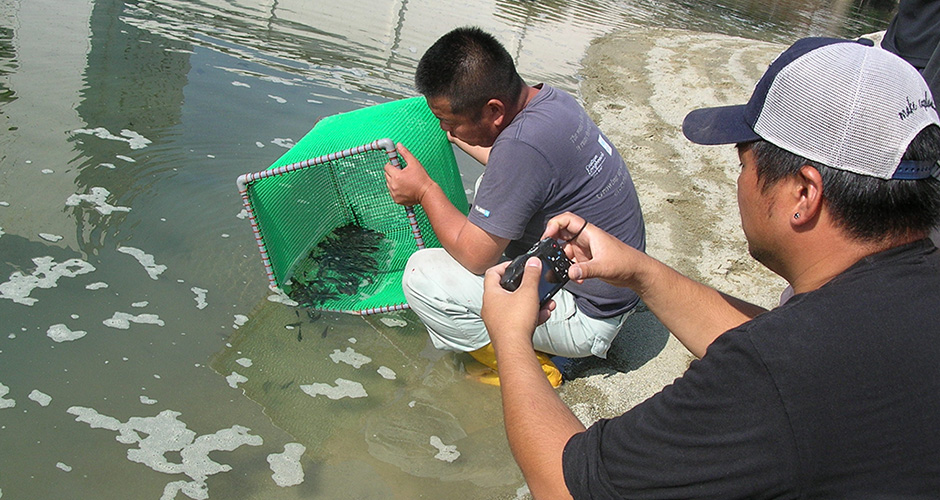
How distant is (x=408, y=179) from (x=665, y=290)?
126 centimetres

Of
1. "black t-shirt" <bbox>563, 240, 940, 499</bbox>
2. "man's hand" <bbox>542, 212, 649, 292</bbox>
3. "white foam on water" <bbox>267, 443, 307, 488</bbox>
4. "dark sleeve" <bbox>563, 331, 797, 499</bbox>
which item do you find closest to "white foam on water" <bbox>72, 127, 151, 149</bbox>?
"white foam on water" <bbox>267, 443, 307, 488</bbox>

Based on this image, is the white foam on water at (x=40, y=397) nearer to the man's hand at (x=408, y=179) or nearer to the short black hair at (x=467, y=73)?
the man's hand at (x=408, y=179)

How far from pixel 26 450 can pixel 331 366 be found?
4.10 ft

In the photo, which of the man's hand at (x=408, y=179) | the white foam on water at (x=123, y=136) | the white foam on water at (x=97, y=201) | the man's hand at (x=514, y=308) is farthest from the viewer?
the white foam on water at (x=123, y=136)

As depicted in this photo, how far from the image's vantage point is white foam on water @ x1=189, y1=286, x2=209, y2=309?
12.1 ft

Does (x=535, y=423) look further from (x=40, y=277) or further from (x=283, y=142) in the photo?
(x=283, y=142)

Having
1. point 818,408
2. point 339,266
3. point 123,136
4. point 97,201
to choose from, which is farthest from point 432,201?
point 123,136

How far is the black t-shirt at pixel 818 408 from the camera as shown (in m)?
1.28

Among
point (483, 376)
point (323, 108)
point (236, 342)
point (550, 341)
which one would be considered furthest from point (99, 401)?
point (323, 108)

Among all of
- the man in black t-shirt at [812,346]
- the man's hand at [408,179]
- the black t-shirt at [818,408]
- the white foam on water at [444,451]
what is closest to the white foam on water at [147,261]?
the man's hand at [408,179]

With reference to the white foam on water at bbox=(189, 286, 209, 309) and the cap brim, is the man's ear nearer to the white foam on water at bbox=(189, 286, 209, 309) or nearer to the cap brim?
the cap brim

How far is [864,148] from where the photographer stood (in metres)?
1.44

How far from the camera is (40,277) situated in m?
3.61

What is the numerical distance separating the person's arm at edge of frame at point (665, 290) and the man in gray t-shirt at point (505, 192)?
Result: 1.87 ft
